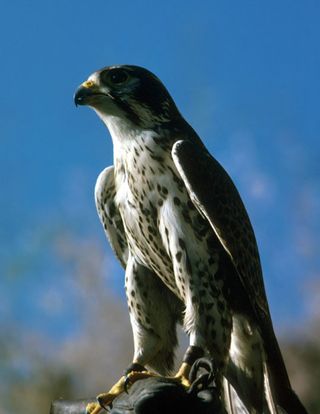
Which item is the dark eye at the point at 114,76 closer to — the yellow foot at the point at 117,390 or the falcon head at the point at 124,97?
the falcon head at the point at 124,97

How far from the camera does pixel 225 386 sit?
437cm

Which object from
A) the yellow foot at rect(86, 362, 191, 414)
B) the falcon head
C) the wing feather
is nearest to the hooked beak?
the falcon head

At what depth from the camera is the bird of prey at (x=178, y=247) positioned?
402 centimetres

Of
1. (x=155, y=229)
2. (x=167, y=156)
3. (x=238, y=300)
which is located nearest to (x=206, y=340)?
(x=238, y=300)

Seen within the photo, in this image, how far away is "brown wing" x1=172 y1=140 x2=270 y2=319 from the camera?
4070 millimetres

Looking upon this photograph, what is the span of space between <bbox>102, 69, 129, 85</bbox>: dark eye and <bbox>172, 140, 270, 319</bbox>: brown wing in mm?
409

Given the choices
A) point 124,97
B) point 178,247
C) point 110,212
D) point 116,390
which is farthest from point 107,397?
point 124,97

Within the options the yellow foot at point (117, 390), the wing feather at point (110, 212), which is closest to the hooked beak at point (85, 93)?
the wing feather at point (110, 212)

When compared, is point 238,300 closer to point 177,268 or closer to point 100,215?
point 177,268

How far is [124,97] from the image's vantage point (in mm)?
4277

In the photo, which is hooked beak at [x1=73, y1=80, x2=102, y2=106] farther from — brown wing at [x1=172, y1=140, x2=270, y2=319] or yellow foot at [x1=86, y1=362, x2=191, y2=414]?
yellow foot at [x1=86, y1=362, x2=191, y2=414]

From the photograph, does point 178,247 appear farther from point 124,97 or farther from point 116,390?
point 124,97

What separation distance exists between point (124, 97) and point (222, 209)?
0.67 m

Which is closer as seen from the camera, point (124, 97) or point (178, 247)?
point (178, 247)
